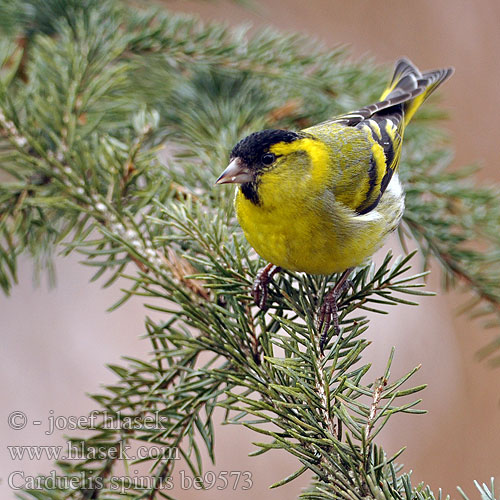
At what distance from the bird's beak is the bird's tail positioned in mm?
753

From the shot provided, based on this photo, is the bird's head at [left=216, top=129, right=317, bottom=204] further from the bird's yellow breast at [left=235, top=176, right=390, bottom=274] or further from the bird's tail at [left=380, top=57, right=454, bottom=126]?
the bird's tail at [left=380, top=57, right=454, bottom=126]

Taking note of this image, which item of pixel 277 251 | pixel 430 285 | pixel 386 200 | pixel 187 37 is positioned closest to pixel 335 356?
pixel 277 251

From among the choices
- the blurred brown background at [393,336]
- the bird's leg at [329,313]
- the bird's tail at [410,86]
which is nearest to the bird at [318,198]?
the bird's leg at [329,313]

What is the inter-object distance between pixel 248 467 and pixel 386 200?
1628 millimetres

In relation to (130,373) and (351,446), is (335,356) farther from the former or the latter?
(130,373)

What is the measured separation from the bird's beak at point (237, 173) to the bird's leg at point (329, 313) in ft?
1.05

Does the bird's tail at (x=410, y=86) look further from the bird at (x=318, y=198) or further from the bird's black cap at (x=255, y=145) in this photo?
the bird's black cap at (x=255, y=145)

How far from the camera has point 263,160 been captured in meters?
1.31

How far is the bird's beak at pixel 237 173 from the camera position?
4.07 ft

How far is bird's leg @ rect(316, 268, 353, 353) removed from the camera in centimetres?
99

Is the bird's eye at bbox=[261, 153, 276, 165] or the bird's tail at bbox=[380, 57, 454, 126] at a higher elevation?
the bird's tail at bbox=[380, 57, 454, 126]

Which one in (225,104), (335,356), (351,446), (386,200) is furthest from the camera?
(225,104)

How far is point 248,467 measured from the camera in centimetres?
262

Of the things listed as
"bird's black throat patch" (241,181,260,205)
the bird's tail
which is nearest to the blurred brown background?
the bird's tail
